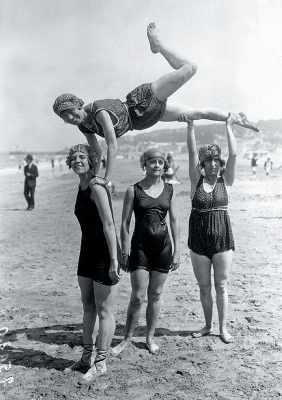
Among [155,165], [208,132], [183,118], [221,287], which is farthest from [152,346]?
[208,132]

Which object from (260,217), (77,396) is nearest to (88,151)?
(77,396)

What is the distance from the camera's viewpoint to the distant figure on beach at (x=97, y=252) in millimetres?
3199

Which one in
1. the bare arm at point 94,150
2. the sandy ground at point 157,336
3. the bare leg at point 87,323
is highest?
the bare arm at point 94,150

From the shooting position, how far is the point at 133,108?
330 cm

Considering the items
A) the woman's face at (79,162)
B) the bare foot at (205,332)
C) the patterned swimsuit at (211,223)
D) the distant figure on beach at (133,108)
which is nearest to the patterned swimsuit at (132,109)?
the distant figure on beach at (133,108)

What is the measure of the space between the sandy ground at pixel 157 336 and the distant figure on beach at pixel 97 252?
0.37 meters

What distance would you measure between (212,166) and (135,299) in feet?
4.56

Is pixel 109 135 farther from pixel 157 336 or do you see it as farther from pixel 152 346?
pixel 157 336

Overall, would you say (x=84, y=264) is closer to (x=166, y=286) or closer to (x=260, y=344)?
(x=260, y=344)

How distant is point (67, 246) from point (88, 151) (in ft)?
17.5

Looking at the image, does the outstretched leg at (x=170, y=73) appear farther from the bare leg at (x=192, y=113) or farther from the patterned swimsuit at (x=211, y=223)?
the patterned swimsuit at (x=211, y=223)

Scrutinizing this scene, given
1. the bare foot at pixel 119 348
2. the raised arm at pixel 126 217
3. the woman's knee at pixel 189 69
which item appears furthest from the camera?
the bare foot at pixel 119 348

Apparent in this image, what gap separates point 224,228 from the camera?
155 inches

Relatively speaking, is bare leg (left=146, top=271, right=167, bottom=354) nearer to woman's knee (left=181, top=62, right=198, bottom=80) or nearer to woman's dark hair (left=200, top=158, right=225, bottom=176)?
woman's dark hair (left=200, top=158, right=225, bottom=176)
